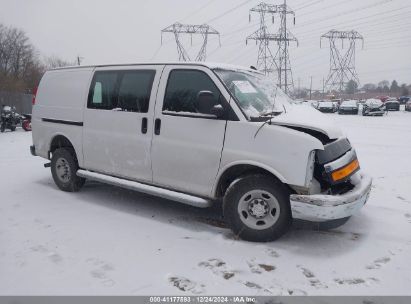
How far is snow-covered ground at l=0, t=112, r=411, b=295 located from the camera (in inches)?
124

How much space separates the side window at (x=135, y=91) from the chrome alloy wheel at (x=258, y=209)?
1818 millimetres

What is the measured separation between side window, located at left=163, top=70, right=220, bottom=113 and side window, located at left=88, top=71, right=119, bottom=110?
1.03 meters

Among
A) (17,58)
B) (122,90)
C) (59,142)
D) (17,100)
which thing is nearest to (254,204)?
(122,90)

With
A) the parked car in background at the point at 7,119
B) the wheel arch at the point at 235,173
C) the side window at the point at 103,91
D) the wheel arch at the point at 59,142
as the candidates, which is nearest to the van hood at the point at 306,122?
→ the wheel arch at the point at 235,173

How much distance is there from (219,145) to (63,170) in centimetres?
325

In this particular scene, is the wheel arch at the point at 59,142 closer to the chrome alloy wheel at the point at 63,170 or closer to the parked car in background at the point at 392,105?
the chrome alloy wheel at the point at 63,170

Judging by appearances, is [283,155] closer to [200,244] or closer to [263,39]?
[200,244]

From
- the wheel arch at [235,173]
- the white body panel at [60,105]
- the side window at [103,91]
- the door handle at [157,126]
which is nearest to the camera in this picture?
the wheel arch at [235,173]

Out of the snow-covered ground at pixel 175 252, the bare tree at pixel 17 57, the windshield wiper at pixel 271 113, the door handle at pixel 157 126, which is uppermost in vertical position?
the bare tree at pixel 17 57

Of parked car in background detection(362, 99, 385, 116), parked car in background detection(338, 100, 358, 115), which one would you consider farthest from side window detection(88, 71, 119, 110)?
parked car in background detection(338, 100, 358, 115)

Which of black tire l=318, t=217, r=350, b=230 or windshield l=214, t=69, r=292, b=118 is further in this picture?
black tire l=318, t=217, r=350, b=230

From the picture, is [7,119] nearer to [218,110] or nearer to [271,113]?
[218,110]

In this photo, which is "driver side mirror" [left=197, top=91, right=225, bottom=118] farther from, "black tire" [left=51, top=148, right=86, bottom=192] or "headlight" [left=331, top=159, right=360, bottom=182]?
"black tire" [left=51, top=148, right=86, bottom=192]

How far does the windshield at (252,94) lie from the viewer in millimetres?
4166
